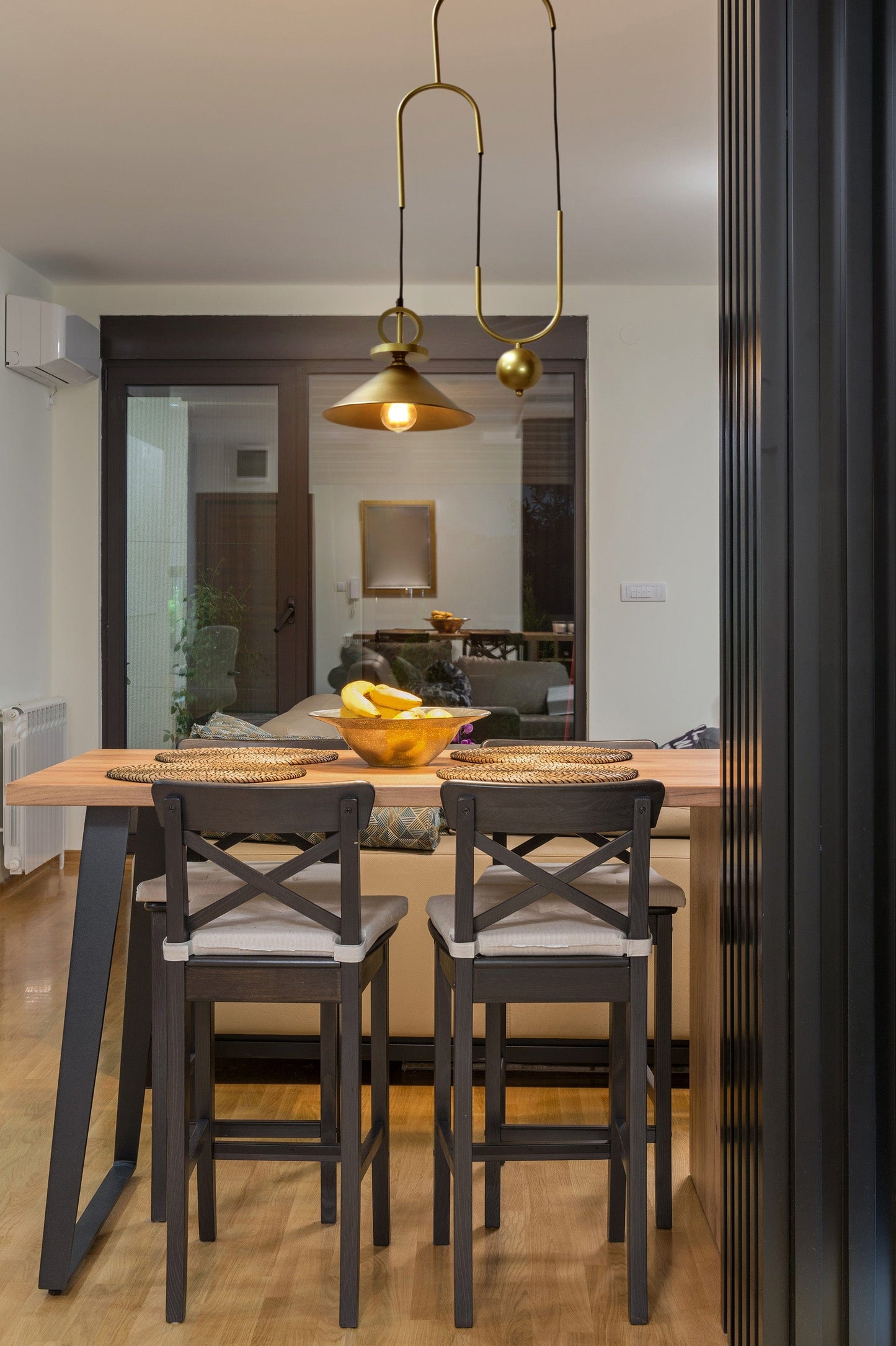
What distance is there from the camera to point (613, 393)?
5.47 metres

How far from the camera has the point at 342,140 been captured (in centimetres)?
376

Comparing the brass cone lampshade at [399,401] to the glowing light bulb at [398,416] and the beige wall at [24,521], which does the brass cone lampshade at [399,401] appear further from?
the beige wall at [24,521]

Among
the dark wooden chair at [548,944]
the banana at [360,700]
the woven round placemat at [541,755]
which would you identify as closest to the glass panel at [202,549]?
the woven round placemat at [541,755]

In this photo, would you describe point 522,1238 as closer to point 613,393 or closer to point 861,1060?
point 861,1060

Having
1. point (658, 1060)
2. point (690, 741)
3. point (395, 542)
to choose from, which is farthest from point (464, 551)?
point (658, 1060)

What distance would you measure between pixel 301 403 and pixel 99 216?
53.4 inches

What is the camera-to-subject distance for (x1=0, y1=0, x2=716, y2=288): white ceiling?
3.05 metres

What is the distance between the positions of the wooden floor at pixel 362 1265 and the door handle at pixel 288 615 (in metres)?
3.23

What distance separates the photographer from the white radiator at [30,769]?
15.5 feet

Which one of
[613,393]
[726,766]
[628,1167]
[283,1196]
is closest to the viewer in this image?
[726,766]

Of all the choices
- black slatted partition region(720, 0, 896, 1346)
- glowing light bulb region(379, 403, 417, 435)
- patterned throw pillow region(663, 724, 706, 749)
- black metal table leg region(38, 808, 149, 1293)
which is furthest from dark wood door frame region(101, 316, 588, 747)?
black slatted partition region(720, 0, 896, 1346)

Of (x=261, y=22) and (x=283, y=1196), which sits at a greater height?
(x=261, y=22)

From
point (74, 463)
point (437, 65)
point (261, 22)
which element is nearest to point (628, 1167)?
point (437, 65)

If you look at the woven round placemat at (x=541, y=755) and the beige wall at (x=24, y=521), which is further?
the beige wall at (x=24, y=521)
